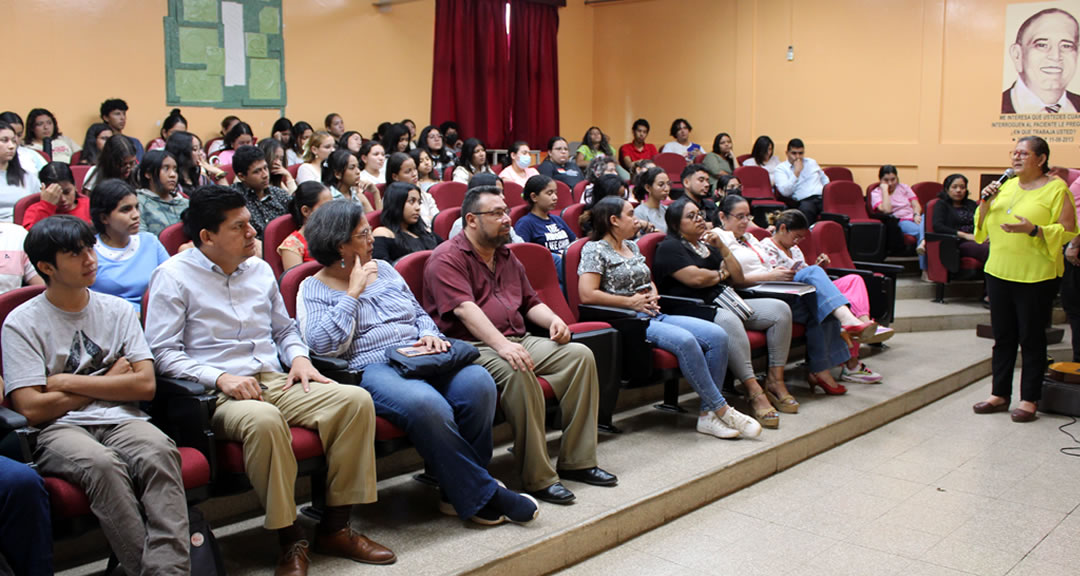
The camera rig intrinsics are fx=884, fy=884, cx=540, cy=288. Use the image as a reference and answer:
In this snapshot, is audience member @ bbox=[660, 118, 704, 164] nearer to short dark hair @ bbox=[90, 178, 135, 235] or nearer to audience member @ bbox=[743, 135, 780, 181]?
audience member @ bbox=[743, 135, 780, 181]

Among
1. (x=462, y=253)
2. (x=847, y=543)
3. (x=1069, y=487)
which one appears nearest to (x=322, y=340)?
(x=462, y=253)

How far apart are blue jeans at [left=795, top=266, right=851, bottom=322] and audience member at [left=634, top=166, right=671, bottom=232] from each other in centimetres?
103

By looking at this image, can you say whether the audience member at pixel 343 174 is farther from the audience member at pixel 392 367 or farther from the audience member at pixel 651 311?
the audience member at pixel 392 367

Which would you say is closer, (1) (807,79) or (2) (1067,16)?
(2) (1067,16)

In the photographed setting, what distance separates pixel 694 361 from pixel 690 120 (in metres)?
6.81

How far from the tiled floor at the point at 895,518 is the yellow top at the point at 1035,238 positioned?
2.46 feet

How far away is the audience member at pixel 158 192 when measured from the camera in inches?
144

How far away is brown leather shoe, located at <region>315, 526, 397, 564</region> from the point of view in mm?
2318

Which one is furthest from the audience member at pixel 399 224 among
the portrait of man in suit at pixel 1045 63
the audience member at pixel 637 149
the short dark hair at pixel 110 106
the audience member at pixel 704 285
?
the portrait of man in suit at pixel 1045 63

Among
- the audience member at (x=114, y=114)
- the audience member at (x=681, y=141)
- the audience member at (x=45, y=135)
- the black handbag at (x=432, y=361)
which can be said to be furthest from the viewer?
the audience member at (x=681, y=141)

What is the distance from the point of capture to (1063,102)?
7.59m

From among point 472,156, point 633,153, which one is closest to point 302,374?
point 472,156

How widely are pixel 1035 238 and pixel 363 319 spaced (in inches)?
120

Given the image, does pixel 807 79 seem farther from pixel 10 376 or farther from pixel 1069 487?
pixel 10 376
